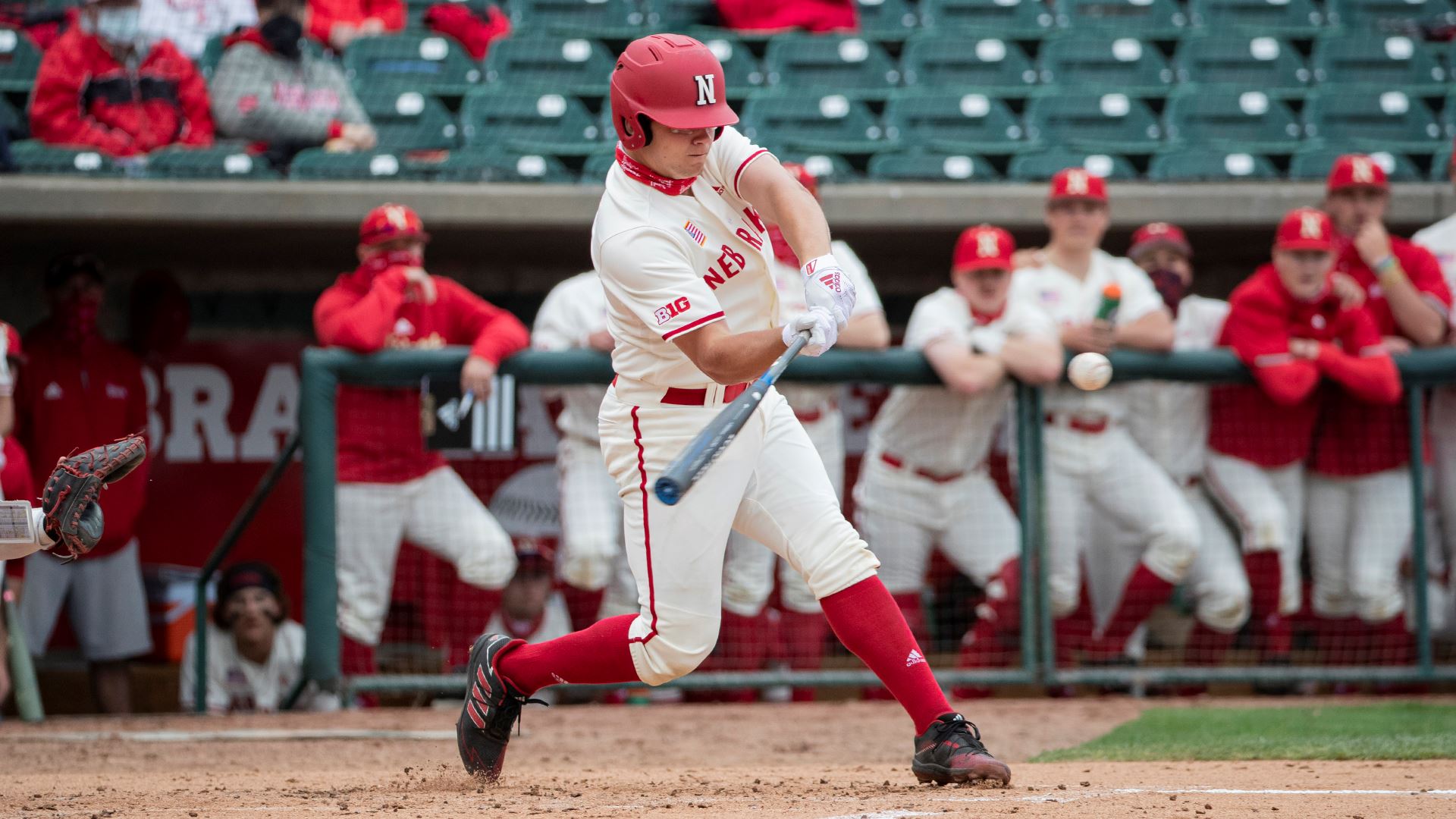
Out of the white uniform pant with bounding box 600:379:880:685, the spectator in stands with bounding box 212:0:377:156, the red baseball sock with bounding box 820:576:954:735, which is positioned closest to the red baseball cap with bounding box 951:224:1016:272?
the white uniform pant with bounding box 600:379:880:685

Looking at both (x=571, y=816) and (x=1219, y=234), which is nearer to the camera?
(x=571, y=816)

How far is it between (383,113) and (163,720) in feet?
9.35

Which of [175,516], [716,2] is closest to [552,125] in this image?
[716,2]

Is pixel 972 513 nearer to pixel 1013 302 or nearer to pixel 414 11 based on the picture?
pixel 1013 302

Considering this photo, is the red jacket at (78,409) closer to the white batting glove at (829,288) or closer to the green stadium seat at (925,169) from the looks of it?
the green stadium seat at (925,169)

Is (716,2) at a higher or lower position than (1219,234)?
higher

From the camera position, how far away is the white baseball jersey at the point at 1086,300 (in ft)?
18.3

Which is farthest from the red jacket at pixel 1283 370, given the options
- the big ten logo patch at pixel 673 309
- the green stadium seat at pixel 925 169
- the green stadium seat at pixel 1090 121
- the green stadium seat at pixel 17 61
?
the green stadium seat at pixel 17 61

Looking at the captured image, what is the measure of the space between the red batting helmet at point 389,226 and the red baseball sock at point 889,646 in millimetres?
2815

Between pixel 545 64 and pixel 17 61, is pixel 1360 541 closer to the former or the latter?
pixel 545 64

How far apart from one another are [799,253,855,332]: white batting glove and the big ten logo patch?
24 cm

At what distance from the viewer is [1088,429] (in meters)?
5.59

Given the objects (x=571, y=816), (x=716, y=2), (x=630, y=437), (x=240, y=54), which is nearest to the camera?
(x=571, y=816)

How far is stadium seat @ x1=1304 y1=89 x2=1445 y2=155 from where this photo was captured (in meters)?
7.34
